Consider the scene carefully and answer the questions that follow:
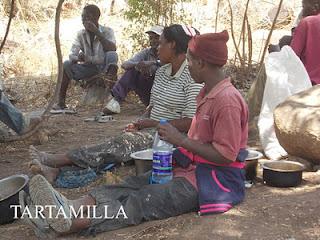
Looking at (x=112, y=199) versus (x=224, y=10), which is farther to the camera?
(x=224, y=10)

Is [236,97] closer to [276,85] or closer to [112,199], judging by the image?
[112,199]

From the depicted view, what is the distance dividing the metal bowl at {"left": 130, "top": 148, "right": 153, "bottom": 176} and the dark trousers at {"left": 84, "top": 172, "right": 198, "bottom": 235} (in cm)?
63

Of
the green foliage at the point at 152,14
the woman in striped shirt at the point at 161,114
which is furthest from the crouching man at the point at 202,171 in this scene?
the green foliage at the point at 152,14

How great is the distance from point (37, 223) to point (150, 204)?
0.63m

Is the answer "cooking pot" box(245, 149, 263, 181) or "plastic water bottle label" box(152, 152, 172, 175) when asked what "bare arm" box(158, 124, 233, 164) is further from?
"cooking pot" box(245, 149, 263, 181)

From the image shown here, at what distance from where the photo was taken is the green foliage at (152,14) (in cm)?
764

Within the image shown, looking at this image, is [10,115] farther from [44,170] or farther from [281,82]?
[281,82]

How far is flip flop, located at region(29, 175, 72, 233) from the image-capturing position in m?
2.79

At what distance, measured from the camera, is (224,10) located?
10344 millimetres

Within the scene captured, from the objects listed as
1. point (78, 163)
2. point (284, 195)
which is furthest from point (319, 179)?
point (78, 163)

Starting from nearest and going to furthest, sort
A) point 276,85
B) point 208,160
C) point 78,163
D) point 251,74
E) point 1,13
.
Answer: point 208,160 < point 78,163 < point 276,85 < point 251,74 < point 1,13

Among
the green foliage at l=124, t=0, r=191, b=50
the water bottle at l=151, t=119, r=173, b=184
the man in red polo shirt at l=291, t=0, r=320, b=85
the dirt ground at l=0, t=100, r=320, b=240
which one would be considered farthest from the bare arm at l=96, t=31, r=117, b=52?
the water bottle at l=151, t=119, r=173, b=184

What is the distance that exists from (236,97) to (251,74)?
4.88 metres

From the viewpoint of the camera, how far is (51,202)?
2791mm
